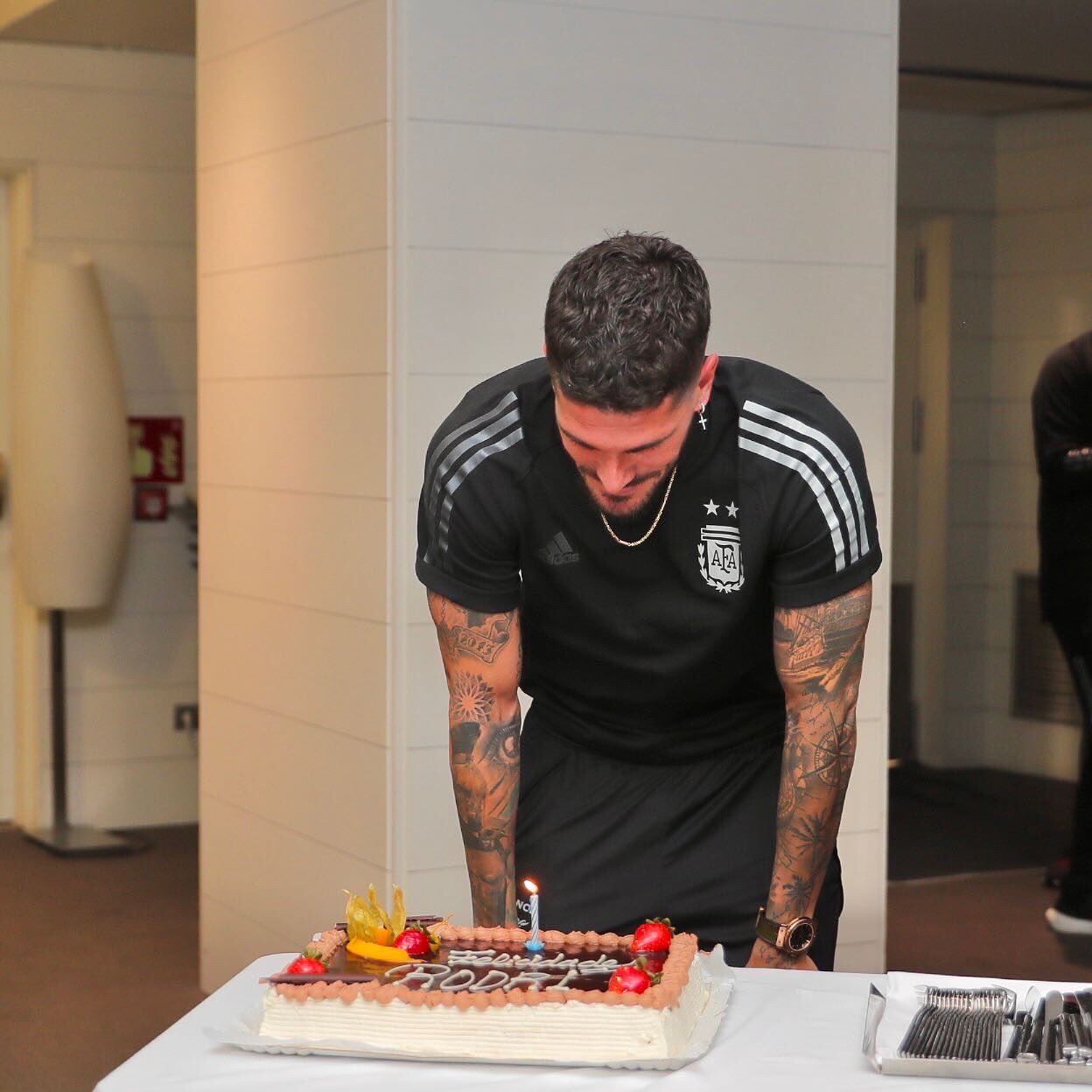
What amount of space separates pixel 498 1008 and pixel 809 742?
0.68 meters

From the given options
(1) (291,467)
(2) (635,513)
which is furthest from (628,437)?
(1) (291,467)

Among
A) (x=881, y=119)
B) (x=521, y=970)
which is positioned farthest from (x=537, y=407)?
(x=881, y=119)

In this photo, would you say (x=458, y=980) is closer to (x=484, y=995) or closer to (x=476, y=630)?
(x=484, y=995)

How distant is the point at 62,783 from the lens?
18.6ft

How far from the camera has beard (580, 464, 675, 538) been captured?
2.00 metres

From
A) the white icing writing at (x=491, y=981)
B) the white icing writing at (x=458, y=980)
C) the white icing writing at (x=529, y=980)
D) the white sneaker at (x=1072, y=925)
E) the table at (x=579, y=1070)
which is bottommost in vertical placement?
the white sneaker at (x=1072, y=925)

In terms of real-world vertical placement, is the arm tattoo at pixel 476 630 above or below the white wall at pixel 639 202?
below

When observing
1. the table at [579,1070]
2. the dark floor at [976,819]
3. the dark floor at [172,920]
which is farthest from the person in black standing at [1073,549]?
the table at [579,1070]

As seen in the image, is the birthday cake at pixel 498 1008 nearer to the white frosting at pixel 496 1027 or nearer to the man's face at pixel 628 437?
the white frosting at pixel 496 1027

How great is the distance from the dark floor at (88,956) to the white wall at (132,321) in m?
0.29

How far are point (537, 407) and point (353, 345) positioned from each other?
144 centimetres

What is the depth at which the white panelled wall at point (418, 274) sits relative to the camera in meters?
3.30

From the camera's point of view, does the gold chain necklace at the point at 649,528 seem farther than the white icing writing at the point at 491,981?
Yes

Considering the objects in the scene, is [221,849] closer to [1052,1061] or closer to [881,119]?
[881,119]
